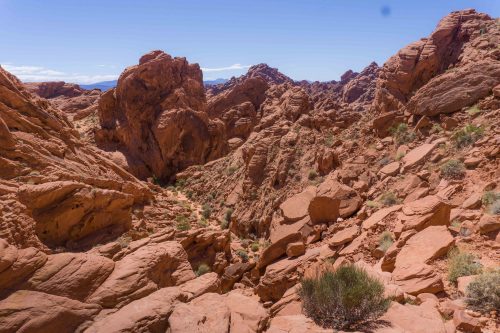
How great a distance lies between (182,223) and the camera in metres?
19.0

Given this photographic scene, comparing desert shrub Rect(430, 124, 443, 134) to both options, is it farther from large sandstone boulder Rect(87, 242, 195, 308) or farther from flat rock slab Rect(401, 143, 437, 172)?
large sandstone boulder Rect(87, 242, 195, 308)

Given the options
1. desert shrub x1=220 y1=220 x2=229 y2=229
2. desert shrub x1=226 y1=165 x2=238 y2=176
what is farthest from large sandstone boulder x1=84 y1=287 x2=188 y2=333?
desert shrub x1=226 y1=165 x2=238 y2=176

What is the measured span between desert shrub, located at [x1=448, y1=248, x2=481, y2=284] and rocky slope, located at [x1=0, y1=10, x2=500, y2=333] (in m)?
0.31

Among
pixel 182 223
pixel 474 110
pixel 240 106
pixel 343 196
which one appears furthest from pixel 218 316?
pixel 240 106

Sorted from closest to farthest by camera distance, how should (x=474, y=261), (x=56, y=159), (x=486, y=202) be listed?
(x=474, y=261) → (x=486, y=202) → (x=56, y=159)

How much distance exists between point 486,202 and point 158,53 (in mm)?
34380

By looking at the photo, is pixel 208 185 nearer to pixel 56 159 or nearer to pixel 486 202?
pixel 56 159

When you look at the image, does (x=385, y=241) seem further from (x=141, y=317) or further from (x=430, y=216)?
(x=141, y=317)

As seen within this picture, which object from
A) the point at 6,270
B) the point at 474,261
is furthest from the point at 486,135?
the point at 6,270

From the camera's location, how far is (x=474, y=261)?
25.8 ft

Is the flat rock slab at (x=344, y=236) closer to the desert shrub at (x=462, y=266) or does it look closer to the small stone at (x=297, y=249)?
the small stone at (x=297, y=249)

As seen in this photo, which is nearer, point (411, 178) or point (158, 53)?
point (411, 178)

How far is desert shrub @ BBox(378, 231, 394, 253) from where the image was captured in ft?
34.8

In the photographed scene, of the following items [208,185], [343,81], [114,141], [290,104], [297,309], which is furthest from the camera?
[343,81]
